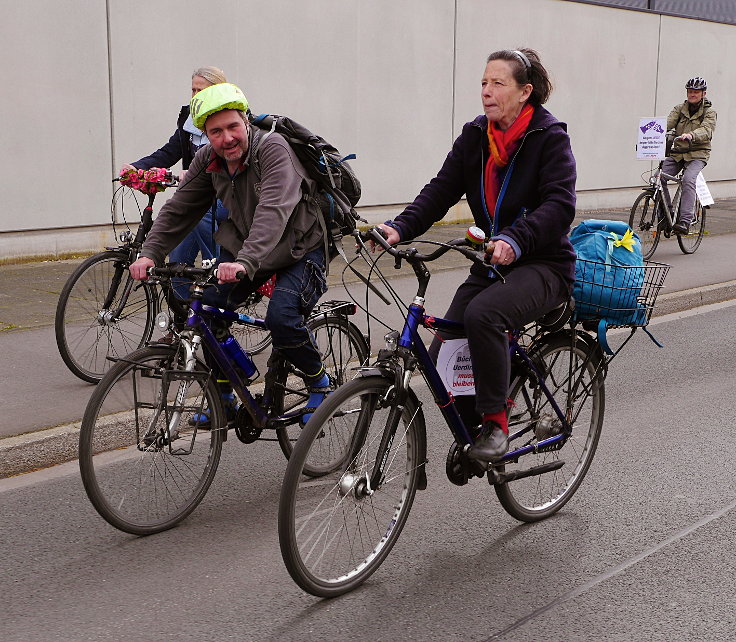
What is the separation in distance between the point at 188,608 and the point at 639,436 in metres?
2.96

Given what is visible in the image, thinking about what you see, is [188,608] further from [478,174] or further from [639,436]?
[639,436]

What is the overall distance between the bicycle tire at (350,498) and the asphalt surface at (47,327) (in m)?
0.90

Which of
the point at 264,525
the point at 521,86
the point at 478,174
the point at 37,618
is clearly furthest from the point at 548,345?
the point at 37,618

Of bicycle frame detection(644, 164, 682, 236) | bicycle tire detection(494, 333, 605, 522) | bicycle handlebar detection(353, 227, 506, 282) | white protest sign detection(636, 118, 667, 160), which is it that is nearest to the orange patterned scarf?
bicycle handlebar detection(353, 227, 506, 282)

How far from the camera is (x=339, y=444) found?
12.1 feet

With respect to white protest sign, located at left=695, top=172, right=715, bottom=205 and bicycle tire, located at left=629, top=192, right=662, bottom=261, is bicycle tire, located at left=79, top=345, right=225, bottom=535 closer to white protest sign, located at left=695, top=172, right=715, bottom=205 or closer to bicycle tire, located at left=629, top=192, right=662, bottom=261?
bicycle tire, located at left=629, top=192, right=662, bottom=261

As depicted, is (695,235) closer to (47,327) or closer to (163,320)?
(47,327)

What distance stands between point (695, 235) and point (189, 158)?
25.9 ft

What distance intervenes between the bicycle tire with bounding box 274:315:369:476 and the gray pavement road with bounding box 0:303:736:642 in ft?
0.74

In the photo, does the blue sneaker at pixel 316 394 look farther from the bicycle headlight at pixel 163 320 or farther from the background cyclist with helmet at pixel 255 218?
the bicycle headlight at pixel 163 320

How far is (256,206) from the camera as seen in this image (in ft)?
14.4

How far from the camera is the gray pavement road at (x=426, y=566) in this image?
3.48 metres

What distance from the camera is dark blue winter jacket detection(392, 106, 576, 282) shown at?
384cm

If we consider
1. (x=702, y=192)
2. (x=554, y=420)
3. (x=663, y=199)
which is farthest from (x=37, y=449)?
(x=702, y=192)
